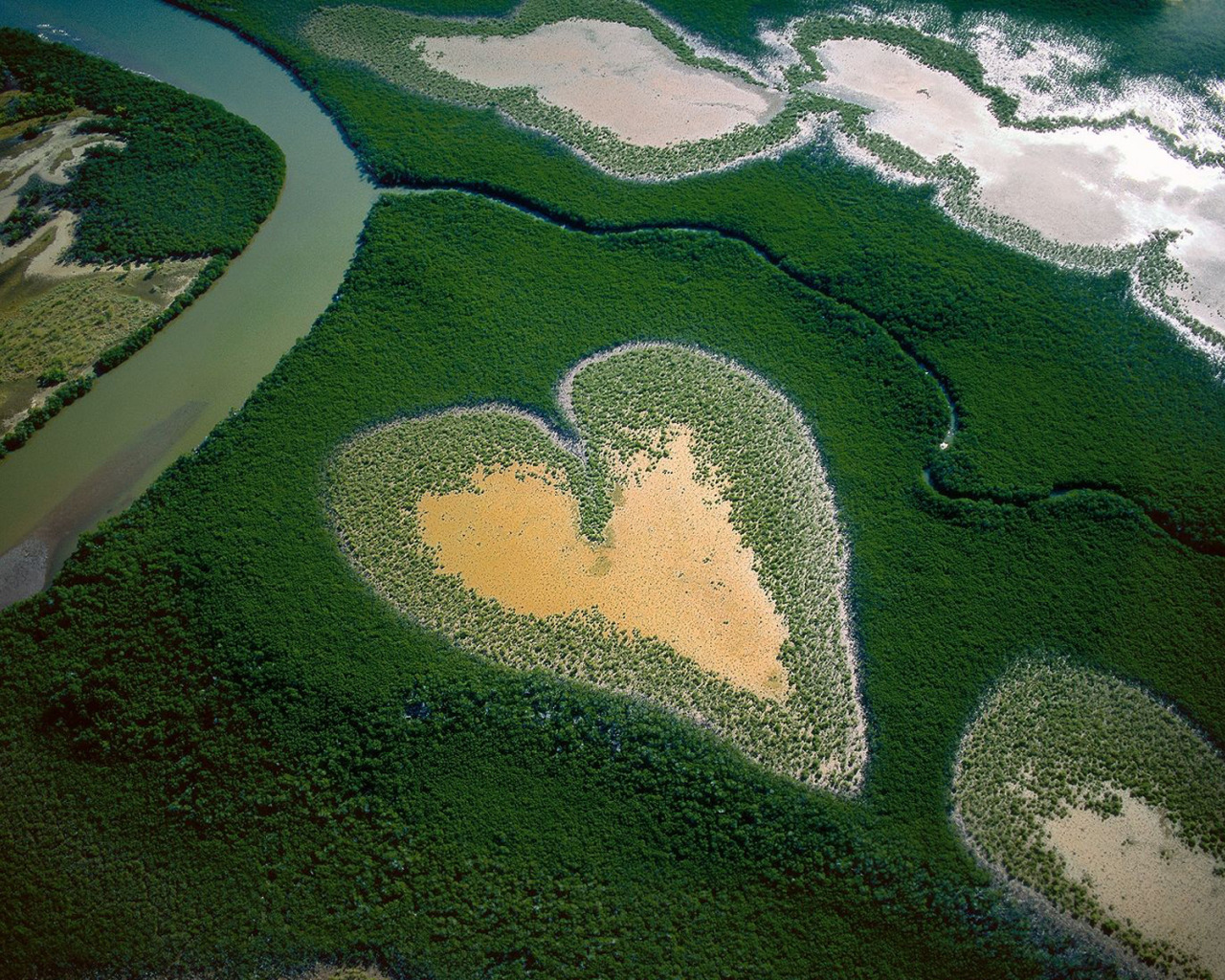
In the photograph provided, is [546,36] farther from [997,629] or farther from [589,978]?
[589,978]

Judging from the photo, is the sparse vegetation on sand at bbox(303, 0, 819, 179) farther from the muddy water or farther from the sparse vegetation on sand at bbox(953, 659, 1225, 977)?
the sparse vegetation on sand at bbox(953, 659, 1225, 977)

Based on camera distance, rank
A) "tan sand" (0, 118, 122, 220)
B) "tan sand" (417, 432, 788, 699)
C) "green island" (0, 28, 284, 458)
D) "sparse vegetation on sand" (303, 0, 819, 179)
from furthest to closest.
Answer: "sparse vegetation on sand" (303, 0, 819, 179), "tan sand" (0, 118, 122, 220), "green island" (0, 28, 284, 458), "tan sand" (417, 432, 788, 699)

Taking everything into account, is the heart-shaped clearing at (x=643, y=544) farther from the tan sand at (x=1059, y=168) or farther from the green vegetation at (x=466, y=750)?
the tan sand at (x=1059, y=168)

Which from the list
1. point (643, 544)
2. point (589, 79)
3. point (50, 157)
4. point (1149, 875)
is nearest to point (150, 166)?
point (50, 157)

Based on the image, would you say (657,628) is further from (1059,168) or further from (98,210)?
(98,210)

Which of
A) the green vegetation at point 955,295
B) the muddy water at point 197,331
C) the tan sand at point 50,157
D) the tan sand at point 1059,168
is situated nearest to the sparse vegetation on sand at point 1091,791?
the green vegetation at point 955,295

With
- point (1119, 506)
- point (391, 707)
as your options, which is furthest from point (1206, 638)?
point (391, 707)

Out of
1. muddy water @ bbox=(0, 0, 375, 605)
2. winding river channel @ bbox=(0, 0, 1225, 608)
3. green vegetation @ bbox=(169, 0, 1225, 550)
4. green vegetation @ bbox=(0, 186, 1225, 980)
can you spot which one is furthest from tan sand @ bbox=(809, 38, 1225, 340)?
muddy water @ bbox=(0, 0, 375, 605)
